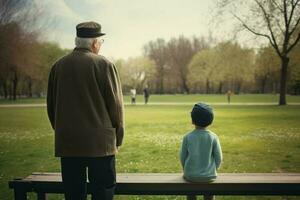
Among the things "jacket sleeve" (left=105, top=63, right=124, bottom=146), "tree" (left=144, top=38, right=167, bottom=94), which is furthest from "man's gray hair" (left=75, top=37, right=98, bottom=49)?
"tree" (left=144, top=38, right=167, bottom=94)

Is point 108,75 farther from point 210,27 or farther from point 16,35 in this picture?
point 16,35

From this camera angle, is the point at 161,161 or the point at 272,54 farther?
the point at 272,54

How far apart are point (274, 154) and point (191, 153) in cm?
658

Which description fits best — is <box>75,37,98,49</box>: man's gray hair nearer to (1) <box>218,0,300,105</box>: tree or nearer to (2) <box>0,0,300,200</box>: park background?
(2) <box>0,0,300,200</box>: park background

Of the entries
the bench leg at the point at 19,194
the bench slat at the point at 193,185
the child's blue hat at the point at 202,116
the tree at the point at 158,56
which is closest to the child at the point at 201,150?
the child's blue hat at the point at 202,116

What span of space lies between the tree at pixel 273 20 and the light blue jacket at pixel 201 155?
28208mm

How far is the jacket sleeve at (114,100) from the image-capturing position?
11.9 ft

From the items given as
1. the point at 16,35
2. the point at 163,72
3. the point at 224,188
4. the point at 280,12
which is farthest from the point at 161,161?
the point at 163,72

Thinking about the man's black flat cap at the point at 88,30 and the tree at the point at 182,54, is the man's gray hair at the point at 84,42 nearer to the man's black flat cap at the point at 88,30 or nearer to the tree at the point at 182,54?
the man's black flat cap at the point at 88,30

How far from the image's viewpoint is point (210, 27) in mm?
30844

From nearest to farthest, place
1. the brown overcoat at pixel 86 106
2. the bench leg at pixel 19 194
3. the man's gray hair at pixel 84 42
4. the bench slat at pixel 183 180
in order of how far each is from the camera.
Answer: the brown overcoat at pixel 86 106, the man's gray hair at pixel 84 42, the bench slat at pixel 183 180, the bench leg at pixel 19 194

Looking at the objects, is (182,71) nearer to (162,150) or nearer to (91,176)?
(162,150)

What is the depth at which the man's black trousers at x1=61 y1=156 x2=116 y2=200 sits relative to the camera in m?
3.63

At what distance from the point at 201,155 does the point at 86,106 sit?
144cm
